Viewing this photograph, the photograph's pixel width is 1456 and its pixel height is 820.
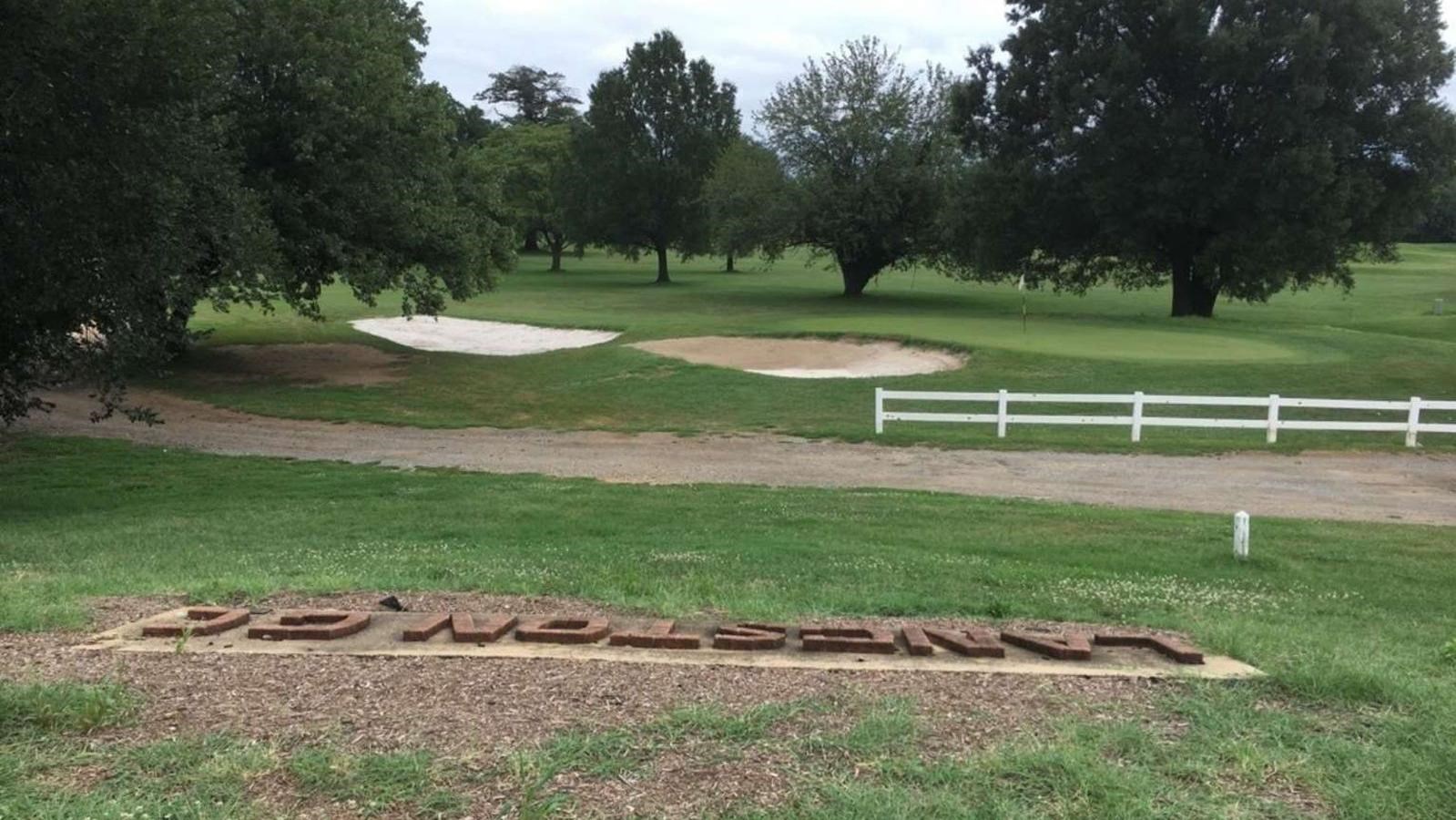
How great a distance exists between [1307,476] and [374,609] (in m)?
14.9

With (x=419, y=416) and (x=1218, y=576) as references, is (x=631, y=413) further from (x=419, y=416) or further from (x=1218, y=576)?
(x=1218, y=576)

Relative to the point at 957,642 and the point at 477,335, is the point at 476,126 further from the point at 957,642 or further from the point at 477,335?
the point at 957,642

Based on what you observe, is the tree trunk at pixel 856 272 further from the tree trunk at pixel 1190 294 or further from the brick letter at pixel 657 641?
the brick letter at pixel 657 641

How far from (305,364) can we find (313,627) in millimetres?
26389

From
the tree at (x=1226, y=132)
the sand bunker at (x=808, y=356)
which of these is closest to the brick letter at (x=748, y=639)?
the sand bunker at (x=808, y=356)

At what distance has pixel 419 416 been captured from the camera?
22.5 meters

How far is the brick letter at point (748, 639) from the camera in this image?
16.1 feet

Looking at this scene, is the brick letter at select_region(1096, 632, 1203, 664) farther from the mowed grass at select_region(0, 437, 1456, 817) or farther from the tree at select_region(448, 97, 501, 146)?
the tree at select_region(448, 97, 501, 146)

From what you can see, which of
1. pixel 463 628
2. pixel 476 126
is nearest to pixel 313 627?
pixel 463 628

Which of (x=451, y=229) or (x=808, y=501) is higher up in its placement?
(x=451, y=229)

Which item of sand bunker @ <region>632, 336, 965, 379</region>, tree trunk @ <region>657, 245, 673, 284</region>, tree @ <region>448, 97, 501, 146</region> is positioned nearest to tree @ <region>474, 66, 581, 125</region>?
tree @ <region>448, 97, 501, 146</region>

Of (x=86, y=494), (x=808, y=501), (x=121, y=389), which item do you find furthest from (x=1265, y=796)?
(x=86, y=494)

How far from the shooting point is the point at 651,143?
209ft

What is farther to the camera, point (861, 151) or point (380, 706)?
point (861, 151)
